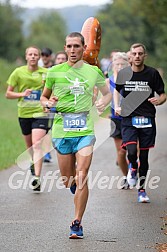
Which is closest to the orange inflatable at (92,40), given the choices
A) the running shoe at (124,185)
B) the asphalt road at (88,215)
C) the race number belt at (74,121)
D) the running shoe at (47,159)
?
the race number belt at (74,121)

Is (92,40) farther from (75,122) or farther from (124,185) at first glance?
(124,185)

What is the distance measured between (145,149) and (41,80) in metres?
2.48

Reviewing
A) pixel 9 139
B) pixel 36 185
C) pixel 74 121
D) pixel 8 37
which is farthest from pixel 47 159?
pixel 8 37

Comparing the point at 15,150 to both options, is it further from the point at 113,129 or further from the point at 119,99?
the point at 119,99

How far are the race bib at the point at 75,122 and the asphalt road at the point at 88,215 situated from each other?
1.14 meters

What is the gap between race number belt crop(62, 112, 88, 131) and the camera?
8.61 m

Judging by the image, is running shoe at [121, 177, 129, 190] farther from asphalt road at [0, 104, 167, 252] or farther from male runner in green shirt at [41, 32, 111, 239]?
male runner in green shirt at [41, 32, 111, 239]

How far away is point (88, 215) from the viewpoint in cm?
981

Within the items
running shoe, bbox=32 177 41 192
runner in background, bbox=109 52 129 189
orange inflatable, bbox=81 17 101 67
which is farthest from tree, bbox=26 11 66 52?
orange inflatable, bbox=81 17 101 67

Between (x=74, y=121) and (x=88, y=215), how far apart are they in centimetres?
167

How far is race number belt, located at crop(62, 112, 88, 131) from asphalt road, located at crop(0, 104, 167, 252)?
1.14 metres

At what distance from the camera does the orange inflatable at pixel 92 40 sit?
9.89 meters

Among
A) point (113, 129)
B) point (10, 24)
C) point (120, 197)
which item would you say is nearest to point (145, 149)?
point (120, 197)

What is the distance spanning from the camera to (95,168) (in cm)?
1468
